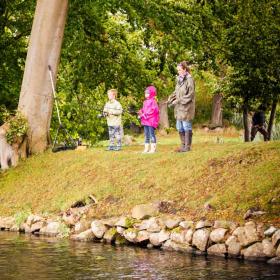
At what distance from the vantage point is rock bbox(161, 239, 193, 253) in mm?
13430

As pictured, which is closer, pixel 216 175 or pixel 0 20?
pixel 216 175

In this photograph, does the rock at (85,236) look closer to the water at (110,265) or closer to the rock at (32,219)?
the water at (110,265)

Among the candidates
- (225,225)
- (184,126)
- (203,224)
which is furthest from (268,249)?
(184,126)

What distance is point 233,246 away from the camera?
12.8m

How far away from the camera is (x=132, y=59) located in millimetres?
24609

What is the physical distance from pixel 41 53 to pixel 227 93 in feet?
24.5

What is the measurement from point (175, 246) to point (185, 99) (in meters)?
5.26

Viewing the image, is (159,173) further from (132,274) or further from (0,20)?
(0,20)

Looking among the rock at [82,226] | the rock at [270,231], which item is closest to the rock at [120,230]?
the rock at [82,226]

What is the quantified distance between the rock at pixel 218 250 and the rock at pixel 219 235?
118 millimetres

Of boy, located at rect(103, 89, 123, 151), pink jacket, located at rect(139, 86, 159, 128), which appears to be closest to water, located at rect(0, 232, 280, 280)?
pink jacket, located at rect(139, 86, 159, 128)

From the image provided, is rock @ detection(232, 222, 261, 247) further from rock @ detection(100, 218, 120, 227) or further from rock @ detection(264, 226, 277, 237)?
rock @ detection(100, 218, 120, 227)

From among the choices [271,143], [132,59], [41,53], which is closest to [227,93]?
[132,59]

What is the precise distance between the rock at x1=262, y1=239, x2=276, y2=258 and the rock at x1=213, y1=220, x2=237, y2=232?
0.86 m
